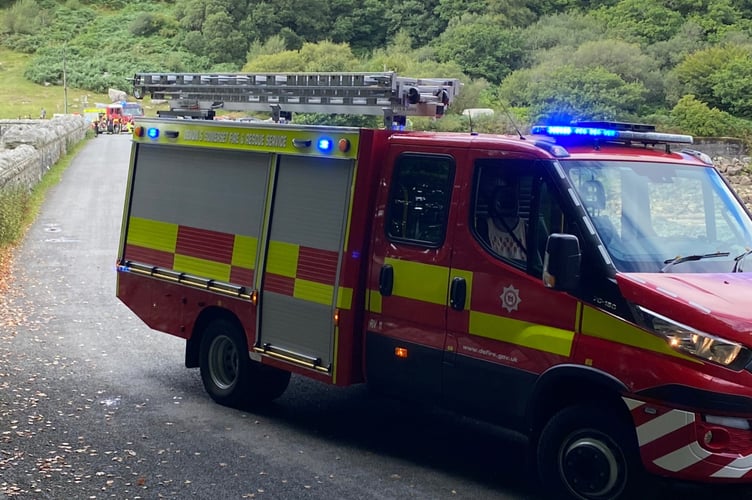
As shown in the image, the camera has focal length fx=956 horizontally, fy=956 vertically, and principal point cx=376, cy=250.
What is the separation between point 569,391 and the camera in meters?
5.91

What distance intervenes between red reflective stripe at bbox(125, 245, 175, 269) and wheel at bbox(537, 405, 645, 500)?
4228 mm

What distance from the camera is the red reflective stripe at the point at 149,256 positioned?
879 centimetres

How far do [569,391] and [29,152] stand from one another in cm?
2271

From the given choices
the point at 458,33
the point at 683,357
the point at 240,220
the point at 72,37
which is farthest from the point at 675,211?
the point at 72,37

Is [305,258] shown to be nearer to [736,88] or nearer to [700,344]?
[700,344]

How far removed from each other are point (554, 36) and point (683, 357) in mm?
59876

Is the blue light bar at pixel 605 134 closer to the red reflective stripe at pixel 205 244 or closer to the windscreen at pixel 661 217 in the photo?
the windscreen at pixel 661 217

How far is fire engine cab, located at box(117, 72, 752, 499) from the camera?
527cm

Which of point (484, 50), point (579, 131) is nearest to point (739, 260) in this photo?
point (579, 131)

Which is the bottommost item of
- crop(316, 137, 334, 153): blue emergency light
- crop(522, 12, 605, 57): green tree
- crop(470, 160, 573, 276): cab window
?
crop(470, 160, 573, 276): cab window

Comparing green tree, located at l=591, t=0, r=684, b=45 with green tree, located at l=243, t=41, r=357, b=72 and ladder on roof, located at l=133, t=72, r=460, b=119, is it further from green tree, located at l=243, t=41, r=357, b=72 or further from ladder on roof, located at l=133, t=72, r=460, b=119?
ladder on roof, located at l=133, t=72, r=460, b=119

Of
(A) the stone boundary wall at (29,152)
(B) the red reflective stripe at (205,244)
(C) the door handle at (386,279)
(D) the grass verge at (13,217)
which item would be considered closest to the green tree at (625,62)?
(A) the stone boundary wall at (29,152)

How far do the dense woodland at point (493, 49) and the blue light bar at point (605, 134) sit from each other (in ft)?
48.1

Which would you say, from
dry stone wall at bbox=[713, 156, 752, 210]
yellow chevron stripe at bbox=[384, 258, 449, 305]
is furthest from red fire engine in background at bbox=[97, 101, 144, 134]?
yellow chevron stripe at bbox=[384, 258, 449, 305]
